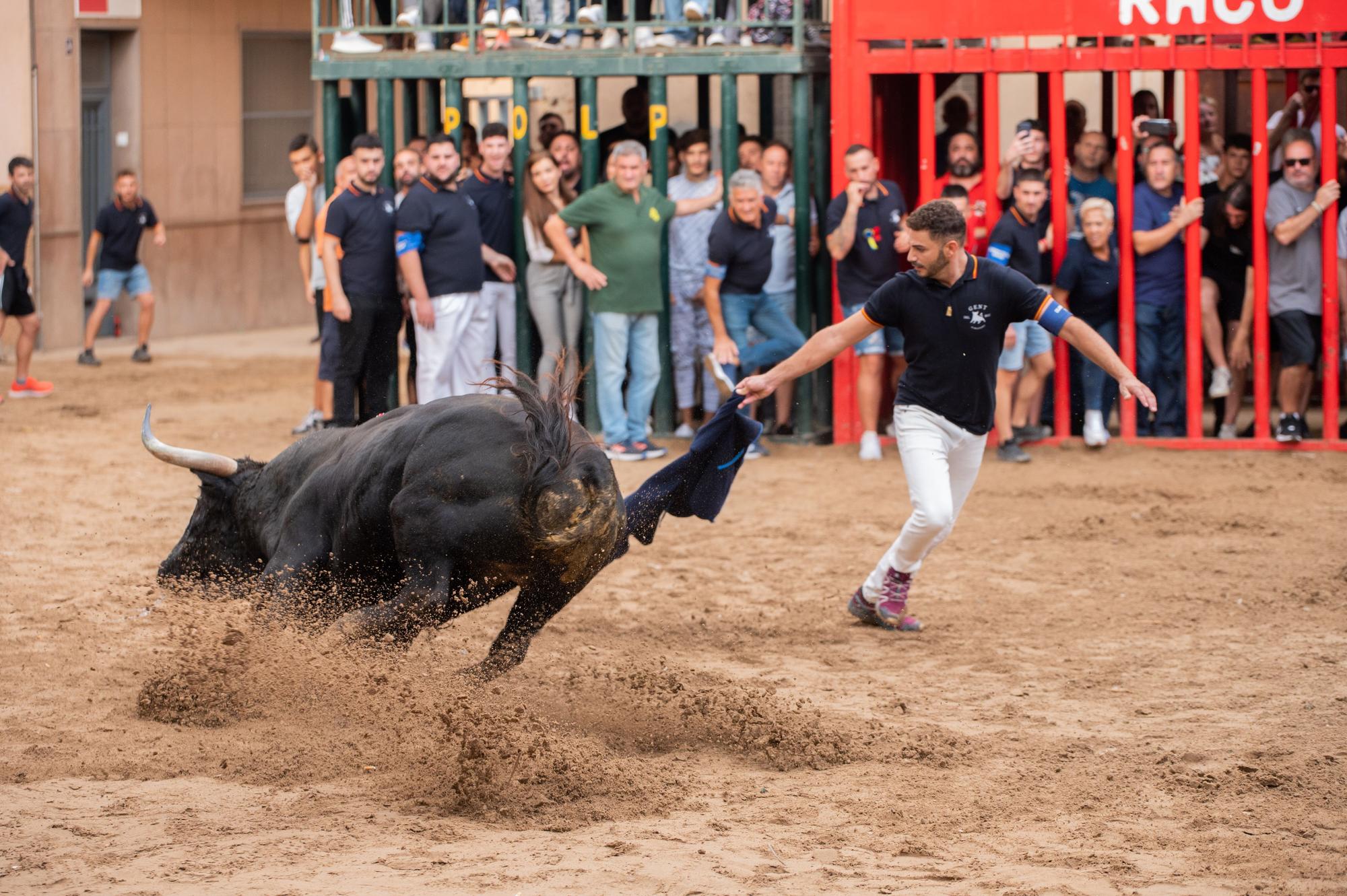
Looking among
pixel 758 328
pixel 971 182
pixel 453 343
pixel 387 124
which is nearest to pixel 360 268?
pixel 453 343

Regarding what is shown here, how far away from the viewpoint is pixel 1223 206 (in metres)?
11.9

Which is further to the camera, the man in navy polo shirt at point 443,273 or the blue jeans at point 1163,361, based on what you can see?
the blue jeans at point 1163,361

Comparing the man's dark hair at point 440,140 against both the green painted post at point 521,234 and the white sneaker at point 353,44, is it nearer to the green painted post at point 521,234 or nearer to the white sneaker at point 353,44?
the green painted post at point 521,234

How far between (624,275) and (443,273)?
1236mm

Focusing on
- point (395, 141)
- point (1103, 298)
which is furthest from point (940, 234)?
point (395, 141)

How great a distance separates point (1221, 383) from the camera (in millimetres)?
11930

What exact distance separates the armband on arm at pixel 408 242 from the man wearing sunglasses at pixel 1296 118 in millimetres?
5894

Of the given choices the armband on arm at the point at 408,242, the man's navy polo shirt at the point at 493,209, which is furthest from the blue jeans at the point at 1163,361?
the armband on arm at the point at 408,242

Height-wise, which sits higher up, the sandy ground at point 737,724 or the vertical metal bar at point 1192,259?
the vertical metal bar at point 1192,259

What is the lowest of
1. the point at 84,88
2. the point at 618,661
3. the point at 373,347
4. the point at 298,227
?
the point at 618,661

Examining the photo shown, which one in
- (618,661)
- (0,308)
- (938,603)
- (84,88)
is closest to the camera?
(618,661)

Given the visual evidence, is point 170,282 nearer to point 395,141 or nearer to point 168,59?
point 168,59

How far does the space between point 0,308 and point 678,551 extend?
779 cm

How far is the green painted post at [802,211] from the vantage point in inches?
481
